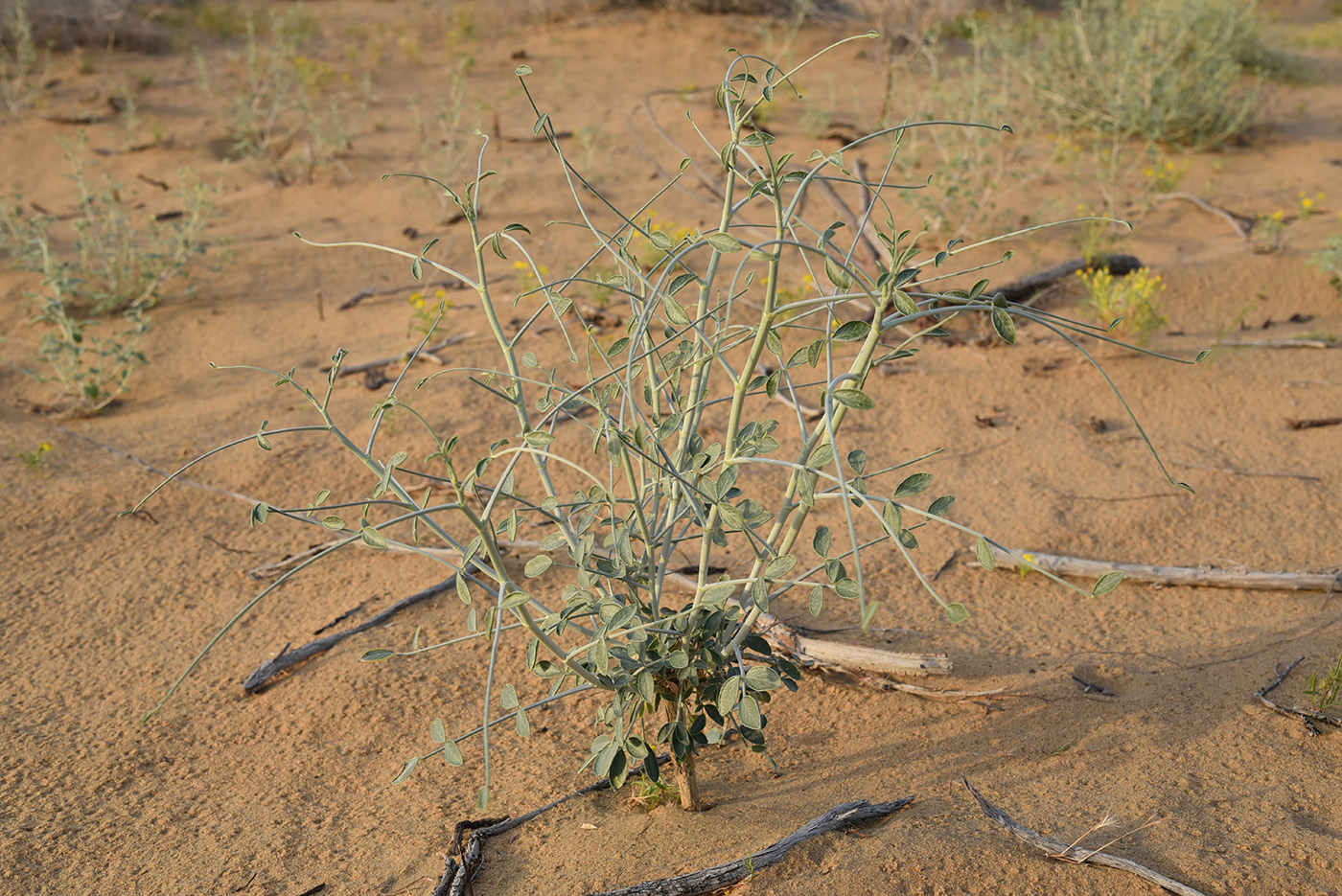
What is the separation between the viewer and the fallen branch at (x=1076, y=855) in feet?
6.07

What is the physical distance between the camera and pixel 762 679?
5.66ft

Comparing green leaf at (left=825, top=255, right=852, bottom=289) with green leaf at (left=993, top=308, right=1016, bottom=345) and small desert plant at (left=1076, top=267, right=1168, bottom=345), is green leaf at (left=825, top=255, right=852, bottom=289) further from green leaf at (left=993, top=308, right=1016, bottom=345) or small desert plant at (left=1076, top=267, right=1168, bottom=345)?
small desert plant at (left=1076, top=267, right=1168, bottom=345)

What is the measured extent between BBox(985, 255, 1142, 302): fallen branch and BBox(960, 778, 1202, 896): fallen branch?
9.86ft

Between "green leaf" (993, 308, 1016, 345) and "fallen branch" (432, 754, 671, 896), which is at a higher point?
"green leaf" (993, 308, 1016, 345)

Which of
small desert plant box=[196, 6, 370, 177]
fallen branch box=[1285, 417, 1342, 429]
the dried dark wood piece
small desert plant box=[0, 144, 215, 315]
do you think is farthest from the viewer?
small desert plant box=[196, 6, 370, 177]

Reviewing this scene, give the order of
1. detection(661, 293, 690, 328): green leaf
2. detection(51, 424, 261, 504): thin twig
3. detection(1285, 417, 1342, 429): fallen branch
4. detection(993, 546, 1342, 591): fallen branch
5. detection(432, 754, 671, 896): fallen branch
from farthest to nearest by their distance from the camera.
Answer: detection(1285, 417, 1342, 429): fallen branch
detection(51, 424, 261, 504): thin twig
detection(993, 546, 1342, 591): fallen branch
detection(432, 754, 671, 896): fallen branch
detection(661, 293, 690, 328): green leaf

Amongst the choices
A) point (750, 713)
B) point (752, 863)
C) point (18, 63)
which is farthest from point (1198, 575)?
point (18, 63)

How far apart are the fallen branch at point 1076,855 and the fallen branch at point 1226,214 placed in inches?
176

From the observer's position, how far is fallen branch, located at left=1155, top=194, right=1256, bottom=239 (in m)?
5.41

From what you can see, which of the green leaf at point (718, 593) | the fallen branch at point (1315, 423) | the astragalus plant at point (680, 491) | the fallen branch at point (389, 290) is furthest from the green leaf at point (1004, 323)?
the fallen branch at point (389, 290)

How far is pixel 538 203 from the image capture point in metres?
6.12

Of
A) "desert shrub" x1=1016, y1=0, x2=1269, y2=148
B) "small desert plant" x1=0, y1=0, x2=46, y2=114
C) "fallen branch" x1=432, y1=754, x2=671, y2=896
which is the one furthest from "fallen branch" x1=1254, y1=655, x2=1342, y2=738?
"small desert plant" x1=0, y1=0, x2=46, y2=114

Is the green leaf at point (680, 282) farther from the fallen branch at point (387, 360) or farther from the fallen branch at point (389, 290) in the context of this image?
the fallen branch at point (389, 290)

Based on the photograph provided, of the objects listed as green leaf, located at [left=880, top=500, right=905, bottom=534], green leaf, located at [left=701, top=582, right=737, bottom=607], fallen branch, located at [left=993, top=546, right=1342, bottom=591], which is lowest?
fallen branch, located at [left=993, top=546, right=1342, bottom=591]
